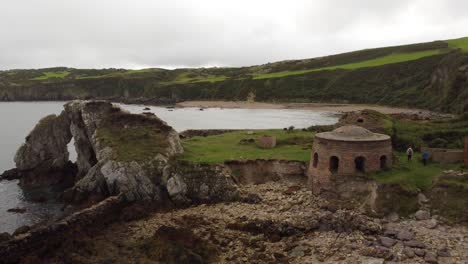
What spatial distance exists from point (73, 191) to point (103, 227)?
32.8 ft

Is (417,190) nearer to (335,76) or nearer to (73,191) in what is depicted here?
(73,191)

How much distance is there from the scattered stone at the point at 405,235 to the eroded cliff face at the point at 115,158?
1303 cm

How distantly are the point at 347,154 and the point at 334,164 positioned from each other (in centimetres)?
173

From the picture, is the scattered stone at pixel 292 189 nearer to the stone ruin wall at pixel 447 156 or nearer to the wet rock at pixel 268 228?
the wet rock at pixel 268 228

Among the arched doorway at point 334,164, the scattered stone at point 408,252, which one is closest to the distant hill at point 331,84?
the arched doorway at point 334,164

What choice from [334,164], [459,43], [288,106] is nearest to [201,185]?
[334,164]

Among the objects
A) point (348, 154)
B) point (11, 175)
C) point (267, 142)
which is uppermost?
point (348, 154)

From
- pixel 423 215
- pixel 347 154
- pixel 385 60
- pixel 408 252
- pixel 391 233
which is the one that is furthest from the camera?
pixel 385 60

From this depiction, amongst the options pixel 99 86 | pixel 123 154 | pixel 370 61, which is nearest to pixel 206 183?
pixel 123 154

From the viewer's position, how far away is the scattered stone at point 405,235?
25.3 meters

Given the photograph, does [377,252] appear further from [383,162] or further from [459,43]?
[459,43]

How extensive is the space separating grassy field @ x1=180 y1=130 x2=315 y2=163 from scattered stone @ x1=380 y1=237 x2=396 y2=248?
12279 millimetres

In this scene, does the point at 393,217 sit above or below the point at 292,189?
below

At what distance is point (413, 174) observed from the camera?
3144 cm
